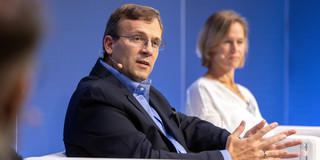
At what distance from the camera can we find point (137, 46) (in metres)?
2.19

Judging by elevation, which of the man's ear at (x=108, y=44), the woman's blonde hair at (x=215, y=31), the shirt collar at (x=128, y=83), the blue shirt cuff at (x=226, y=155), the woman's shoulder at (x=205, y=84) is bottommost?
the blue shirt cuff at (x=226, y=155)

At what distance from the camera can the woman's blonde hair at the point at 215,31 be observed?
3730mm

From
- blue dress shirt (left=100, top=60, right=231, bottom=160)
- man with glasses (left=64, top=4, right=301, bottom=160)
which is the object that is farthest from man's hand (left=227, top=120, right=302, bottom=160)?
blue dress shirt (left=100, top=60, right=231, bottom=160)

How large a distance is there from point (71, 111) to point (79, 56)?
70cm

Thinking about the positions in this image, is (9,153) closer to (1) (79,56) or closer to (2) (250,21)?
(1) (79,56)

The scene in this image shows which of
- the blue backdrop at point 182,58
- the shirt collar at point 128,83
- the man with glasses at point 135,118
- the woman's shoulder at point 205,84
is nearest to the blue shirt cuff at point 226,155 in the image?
the man with glasses at point 135,118

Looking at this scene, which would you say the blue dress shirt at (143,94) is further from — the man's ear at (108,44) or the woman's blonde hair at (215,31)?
the woman's blonde hair at (215,31)

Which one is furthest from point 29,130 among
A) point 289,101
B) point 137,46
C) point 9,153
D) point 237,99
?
point 289,101

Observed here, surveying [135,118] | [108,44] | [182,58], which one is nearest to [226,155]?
[135,118]

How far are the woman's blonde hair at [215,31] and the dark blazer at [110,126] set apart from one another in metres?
1.85

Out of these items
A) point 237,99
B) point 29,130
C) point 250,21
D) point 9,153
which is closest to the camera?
point 9,153

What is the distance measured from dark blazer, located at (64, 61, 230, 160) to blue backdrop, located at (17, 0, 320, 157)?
36 centimetres

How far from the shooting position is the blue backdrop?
7.42 ft

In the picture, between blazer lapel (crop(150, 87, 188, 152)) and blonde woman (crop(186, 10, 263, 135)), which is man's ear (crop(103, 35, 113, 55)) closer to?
blazer lapel (crop(150, 87, 188, 152))
